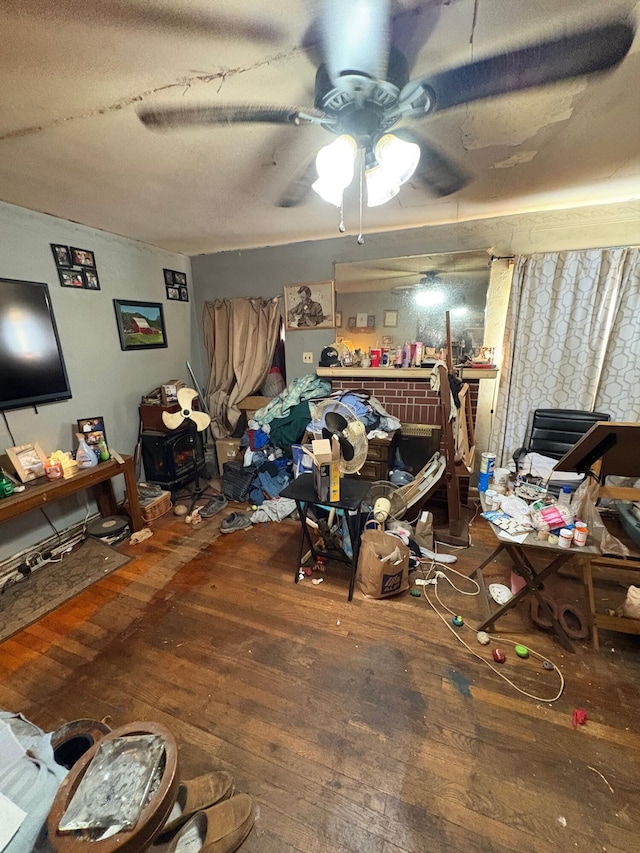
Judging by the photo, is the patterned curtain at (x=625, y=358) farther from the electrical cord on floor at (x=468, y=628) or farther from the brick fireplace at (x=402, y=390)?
the electrical cord on floor at (x=468, y=628)

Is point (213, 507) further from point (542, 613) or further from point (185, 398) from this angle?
point (542, 613)

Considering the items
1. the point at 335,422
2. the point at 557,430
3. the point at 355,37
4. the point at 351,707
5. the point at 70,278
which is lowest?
the point at 351,707

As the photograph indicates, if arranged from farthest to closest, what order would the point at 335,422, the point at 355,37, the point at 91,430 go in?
the point at 91,430 → the point at 335,422 → the point at 355,37

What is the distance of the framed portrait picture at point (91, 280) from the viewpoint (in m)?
2.77

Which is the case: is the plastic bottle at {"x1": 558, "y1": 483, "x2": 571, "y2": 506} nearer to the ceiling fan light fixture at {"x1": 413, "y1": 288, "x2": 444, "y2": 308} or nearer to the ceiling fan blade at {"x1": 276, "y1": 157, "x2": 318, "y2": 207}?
the ceiling fan light fixture at {"x1": 413, "y1": 288, "x2": 444, "y2": 308}

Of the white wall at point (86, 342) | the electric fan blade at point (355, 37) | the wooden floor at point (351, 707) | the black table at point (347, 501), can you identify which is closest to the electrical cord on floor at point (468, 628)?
the wooden floor at point (351, 707)

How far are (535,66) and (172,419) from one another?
3.04 m

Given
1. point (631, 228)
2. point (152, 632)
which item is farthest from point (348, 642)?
point (631, 228)

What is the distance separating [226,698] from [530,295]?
3337mm

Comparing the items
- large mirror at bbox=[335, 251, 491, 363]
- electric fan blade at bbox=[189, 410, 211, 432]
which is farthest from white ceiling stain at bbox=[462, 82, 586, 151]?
electric fan blade at bbox=[189, 410, 211, 432]

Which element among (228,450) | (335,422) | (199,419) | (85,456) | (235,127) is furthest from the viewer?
(228,450)

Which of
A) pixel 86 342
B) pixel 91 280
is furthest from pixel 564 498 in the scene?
pixel 91 280

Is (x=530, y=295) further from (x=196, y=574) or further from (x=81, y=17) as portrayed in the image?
(x=196, y=574)

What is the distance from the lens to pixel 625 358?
102 inches
